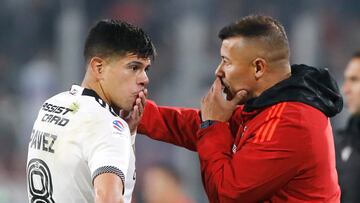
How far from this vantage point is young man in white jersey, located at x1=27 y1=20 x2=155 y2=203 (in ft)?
10.9

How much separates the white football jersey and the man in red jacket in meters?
0.49

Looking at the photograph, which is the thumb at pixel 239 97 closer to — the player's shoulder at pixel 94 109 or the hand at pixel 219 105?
the hand at pixel 219 105

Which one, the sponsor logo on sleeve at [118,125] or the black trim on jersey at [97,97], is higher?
the black trim on jersey at [97,97]

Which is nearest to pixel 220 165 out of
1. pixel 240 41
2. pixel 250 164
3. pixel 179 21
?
pixel 250 164

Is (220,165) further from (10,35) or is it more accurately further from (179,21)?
(10,35)

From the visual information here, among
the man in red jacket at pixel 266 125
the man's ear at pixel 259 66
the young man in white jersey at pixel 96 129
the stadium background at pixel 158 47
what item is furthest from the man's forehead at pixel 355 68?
the young man in white jersey at pixel 96 129

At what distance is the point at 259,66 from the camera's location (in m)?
3.98

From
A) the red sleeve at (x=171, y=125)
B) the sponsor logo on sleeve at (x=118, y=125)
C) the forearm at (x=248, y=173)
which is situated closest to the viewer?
the sponsor logo on sleeve at (x=118, y=125)

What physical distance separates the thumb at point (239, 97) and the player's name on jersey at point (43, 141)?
3.11 feet

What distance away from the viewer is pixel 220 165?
3855 mm

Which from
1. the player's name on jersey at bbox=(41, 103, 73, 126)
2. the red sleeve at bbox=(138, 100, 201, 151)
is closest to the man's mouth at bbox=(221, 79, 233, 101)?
the red sleeve at bbox=(138, 100, 201, 151)

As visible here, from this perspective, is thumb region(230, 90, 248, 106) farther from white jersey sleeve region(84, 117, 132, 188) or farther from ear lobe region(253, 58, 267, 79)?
white jersey sleeve region(84, 117, 132, 188)

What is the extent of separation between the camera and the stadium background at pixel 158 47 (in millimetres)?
8086

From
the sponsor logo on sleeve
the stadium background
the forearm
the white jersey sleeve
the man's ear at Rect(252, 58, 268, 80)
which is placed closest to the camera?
the white jersey sleeve
